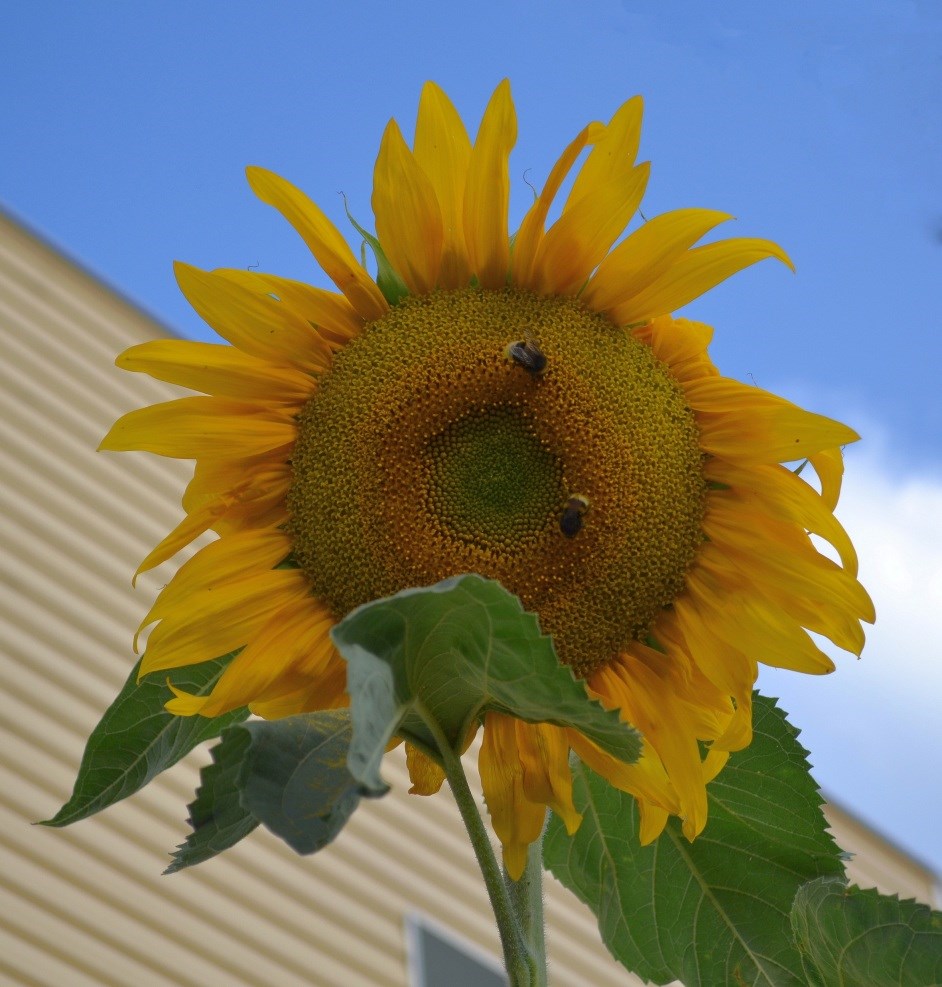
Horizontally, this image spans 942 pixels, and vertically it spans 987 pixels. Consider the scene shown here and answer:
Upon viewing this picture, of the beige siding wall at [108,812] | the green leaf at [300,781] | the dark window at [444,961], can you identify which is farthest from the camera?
the dark window at [444,961]

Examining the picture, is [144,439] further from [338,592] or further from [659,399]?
[659,399]

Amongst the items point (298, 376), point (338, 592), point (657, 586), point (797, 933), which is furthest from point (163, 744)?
A: point (797, 933)

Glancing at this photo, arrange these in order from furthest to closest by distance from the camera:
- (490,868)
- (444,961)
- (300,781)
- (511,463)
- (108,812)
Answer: (444,961)
(108,812)
(511,463)
(490,868)
(300,781)

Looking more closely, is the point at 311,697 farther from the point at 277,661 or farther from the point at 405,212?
the point at 405,212

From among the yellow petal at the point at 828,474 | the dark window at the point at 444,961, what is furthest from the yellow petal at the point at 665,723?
the dark window at the point at 444,961

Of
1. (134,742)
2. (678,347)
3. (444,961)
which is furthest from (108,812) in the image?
(678,347)

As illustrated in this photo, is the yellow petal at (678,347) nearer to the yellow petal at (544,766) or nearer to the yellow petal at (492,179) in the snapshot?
the yellow petal at (492,179)

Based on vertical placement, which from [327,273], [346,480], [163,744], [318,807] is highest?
[327,273]
